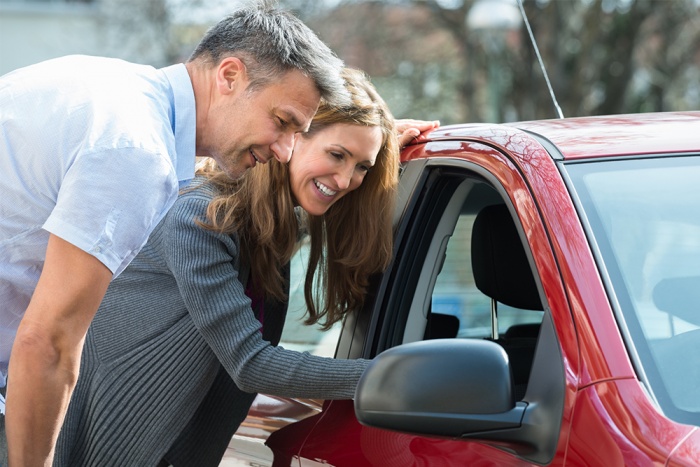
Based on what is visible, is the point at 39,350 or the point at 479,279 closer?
the point at 39,350

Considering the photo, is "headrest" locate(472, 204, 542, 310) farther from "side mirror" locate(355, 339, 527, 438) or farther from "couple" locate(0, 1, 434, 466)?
"side mirror" locate(355, 339, 527, 438)

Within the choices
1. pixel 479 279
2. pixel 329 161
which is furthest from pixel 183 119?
pixel 479 279

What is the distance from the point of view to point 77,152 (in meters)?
2.05

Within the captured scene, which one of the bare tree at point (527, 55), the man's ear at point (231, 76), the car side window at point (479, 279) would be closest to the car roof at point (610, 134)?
the car side window at point (479, 279)

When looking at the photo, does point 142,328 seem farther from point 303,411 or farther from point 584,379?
point 584,379

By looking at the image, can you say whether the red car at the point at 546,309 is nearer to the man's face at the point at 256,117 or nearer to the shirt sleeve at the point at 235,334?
the shirt sleeve at the point at 235,334

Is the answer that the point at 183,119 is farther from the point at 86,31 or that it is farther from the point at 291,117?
the point at 86,31

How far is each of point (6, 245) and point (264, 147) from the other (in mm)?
583

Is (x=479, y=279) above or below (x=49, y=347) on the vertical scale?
above

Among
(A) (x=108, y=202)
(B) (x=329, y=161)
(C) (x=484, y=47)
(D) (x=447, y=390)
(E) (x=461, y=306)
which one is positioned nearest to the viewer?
(D) (x=447, y=390)

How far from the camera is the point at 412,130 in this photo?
9.75ft

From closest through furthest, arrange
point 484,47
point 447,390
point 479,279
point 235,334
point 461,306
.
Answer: point 447,390
point 235,334
point 479,279
point 461,306
point 484,47

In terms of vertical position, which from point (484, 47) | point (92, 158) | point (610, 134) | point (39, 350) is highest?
point (484, 47)

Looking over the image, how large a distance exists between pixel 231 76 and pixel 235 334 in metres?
0.57
